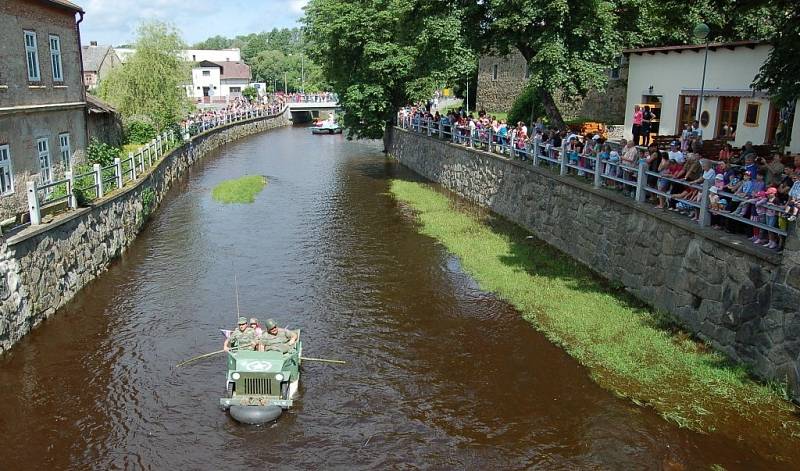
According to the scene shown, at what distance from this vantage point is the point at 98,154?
23953mm

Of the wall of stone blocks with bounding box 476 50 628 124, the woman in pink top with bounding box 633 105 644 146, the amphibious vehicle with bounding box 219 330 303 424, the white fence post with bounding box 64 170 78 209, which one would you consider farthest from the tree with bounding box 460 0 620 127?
the amphibious vehicle with bounding box 219 330 303 424

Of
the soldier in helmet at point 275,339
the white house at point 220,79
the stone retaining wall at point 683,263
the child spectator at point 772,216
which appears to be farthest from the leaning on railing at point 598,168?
the white house at point 220,79

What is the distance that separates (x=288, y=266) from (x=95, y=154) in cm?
1013

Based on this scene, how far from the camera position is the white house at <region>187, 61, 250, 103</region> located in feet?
330

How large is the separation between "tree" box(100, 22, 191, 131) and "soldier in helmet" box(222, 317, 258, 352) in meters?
26.4

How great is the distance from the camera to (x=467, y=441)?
33.2 feet

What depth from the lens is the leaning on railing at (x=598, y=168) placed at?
1249 centimetres

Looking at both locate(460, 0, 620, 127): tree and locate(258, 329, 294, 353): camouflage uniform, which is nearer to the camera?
locate(258, 329, 294, 353): camouflage uniform

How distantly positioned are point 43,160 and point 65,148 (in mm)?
1797

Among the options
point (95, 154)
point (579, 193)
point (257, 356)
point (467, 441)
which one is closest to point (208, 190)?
point (95, 154)

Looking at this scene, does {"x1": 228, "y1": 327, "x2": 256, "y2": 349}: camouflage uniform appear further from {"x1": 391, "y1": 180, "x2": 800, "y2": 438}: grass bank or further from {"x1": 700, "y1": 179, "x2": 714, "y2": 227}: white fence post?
{"x1": 700, "y1": 179, "x2": 714, "y2": 227}: white fence post

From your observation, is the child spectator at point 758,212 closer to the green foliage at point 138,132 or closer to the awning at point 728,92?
the awning at point 728,92

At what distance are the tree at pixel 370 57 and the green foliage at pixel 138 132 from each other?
10522 millimetres

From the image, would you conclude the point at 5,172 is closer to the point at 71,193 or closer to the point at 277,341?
the point at 71,193
